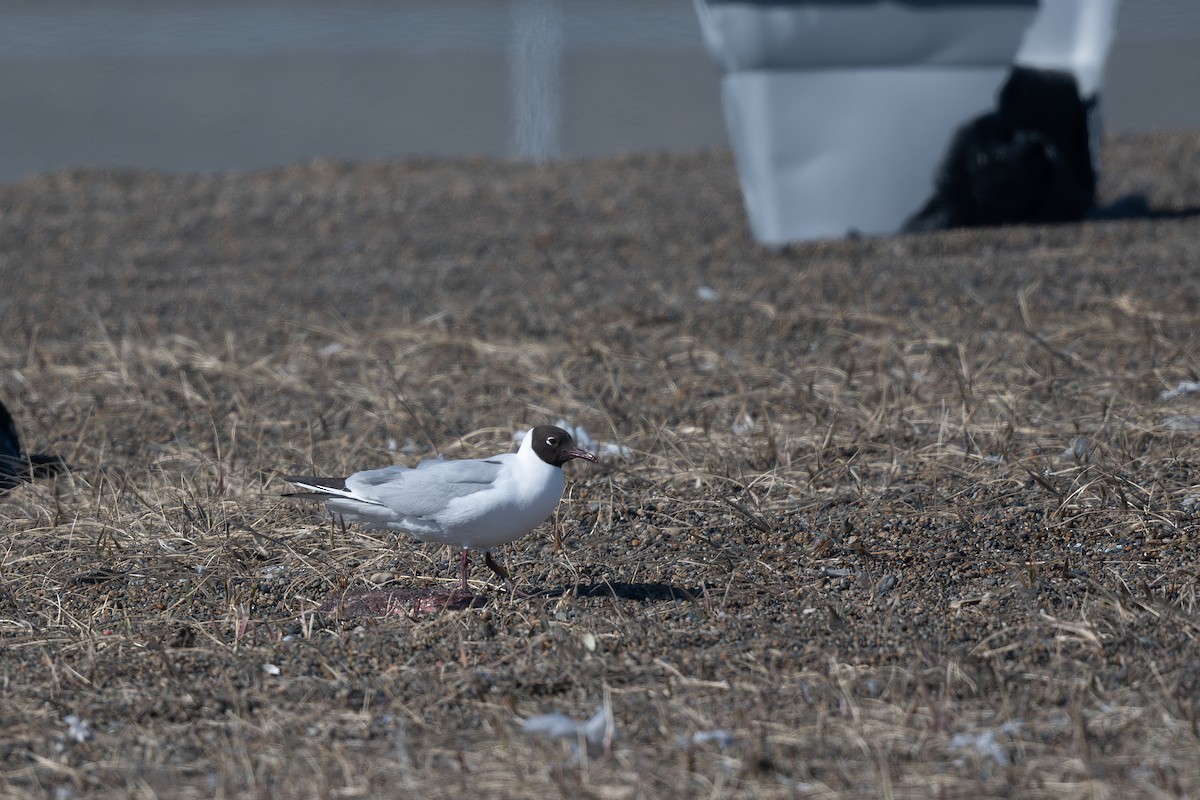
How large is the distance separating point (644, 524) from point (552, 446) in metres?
0.76

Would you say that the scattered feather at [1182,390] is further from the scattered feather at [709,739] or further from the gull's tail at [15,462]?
the gull's tail at [15,462]

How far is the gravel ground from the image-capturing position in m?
2.92

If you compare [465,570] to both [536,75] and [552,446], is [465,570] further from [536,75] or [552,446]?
[536,75]

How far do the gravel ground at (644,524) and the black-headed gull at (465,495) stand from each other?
0.79ft

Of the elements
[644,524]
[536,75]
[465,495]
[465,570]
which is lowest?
[644,524]

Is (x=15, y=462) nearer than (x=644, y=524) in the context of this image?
No

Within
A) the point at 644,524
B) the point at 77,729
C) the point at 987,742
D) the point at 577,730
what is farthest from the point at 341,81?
the point at 987,742

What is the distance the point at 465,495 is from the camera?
3564 millimetres

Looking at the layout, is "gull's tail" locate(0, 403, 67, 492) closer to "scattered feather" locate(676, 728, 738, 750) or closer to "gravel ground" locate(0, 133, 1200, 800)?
"gravel ground" locate(0, 133, 1200, 800)

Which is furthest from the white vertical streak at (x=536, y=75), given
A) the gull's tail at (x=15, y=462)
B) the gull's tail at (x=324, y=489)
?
the gull's tail at (x=324, y=489)

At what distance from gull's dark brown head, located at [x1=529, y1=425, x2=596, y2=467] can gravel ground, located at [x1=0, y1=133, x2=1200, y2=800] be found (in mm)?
386

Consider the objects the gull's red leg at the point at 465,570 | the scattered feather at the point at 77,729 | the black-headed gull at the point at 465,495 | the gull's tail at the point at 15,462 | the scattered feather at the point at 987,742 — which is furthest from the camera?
the gull's tail at the point at 15,462

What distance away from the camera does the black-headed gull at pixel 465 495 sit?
353 centimetres

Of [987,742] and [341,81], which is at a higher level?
[341,81]
